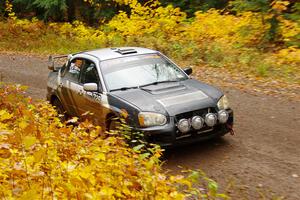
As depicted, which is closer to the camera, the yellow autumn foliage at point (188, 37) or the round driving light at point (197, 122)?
the round driving light at point (197, 122)

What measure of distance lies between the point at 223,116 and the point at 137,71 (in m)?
1.93

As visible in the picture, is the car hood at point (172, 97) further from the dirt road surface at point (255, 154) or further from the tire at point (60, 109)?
the tire at point (60, 109)


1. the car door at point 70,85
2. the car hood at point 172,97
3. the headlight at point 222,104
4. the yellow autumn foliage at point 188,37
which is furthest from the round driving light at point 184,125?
the yellow autumn foliage at point 188,37

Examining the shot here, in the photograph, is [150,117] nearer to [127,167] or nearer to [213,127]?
[213,127]

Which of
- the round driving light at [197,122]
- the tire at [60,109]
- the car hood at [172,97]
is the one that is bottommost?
the tire at [60,109]

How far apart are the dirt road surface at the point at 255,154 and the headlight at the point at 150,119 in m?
0.74

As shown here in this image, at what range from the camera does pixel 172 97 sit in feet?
24.1

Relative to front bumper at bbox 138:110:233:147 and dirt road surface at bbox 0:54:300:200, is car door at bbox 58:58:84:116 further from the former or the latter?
dirt road surface at bbox 0:54:300:200

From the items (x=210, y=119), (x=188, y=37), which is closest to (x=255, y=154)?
(x=210, y=119)

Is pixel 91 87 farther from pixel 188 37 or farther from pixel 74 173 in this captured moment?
pixel 188 37

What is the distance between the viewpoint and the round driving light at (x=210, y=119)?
7.15 metres

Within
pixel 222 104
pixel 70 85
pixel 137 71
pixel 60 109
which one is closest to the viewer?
pixel 222 104

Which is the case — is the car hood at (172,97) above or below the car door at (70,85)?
above

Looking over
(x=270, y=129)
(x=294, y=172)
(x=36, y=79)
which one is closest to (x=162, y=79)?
(x=270, y=129)
